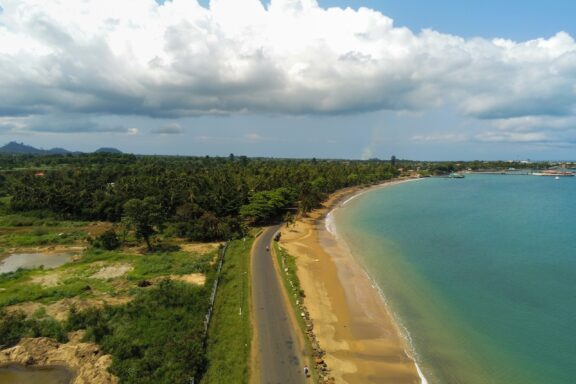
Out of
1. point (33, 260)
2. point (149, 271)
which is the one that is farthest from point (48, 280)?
point (33, 260)

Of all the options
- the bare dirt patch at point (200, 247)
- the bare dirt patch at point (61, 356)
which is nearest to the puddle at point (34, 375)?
the bare dirt patch at point (61, 356)

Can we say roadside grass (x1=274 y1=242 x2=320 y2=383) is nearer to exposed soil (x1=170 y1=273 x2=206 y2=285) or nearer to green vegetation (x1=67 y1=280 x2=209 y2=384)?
green vegetation (x1=67 y1=280 x2=209 y2=384)

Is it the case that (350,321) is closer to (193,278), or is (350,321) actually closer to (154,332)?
(154,332)

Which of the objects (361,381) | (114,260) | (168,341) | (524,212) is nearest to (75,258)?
(114,260)

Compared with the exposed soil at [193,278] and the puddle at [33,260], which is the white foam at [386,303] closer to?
the exposed soil at [193,278]

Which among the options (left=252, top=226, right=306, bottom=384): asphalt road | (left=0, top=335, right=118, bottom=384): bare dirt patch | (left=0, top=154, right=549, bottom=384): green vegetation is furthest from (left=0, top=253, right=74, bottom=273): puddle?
(left=252, top=226, right=306, bottom=384): asphalt road

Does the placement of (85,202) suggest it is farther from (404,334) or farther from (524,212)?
(524,212)
